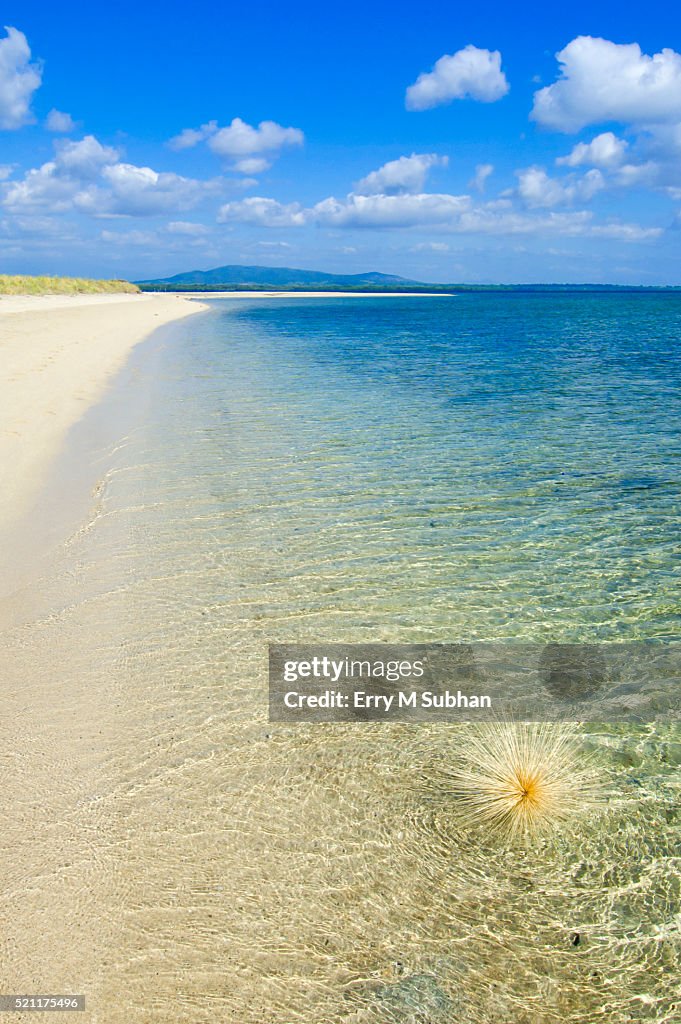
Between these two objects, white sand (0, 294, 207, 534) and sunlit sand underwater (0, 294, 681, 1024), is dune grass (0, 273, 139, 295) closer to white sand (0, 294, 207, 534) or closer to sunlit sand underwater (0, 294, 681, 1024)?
white sand (0, 294, 207, 534)

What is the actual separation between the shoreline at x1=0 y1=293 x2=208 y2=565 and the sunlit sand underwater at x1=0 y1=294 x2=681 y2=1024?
96 cm

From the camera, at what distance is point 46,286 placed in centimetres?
6412

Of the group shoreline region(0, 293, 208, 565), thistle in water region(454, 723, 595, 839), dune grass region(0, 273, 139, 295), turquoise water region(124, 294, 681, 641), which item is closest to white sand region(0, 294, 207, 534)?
shoreline region(0, 293, 208, 565)

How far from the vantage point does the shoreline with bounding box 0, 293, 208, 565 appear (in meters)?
10.3

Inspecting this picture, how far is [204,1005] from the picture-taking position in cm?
290

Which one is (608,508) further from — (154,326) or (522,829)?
(154,326)

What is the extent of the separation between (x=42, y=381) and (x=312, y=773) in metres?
16.7

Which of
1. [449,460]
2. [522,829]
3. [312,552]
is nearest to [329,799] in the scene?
[522,829]

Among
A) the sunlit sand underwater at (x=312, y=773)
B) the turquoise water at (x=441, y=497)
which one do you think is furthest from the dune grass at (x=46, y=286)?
the sunlit sand underwater at (x=312, y=773)

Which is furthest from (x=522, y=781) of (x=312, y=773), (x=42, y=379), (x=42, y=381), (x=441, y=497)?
(x=42, y=379)

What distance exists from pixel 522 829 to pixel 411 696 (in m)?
1.48

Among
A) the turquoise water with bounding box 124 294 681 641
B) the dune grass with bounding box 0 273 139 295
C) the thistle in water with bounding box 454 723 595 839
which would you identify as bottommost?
the thistle in water with bounding box 454 723 595 839

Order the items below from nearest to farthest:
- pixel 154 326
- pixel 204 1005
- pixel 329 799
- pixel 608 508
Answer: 1. pixel 204 1005
2. pixel 329 799
3. pixel 608 508
4. pixel 154 326

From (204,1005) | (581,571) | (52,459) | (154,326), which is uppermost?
(154,326)
